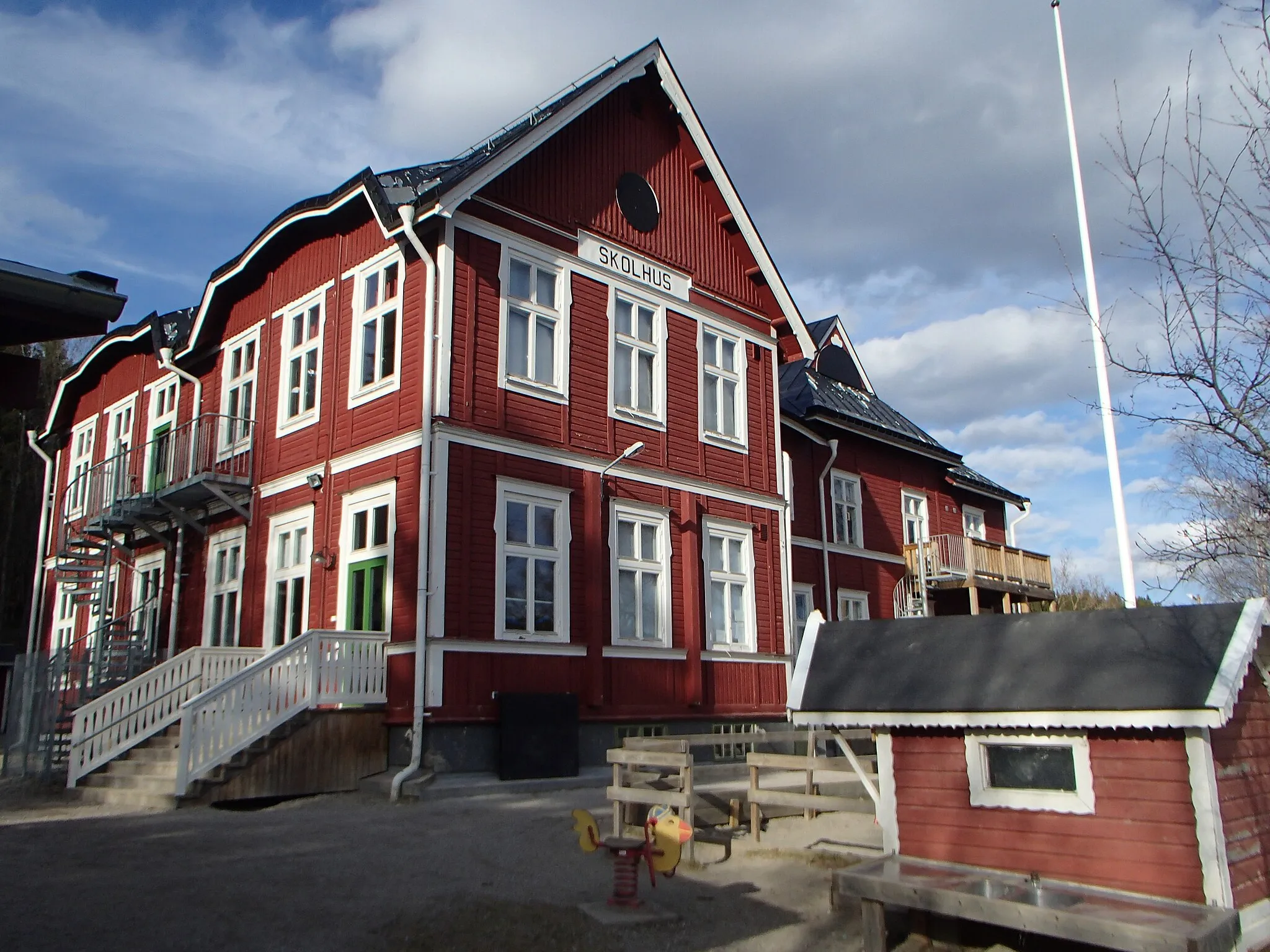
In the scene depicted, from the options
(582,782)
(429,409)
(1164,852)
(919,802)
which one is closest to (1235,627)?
(1164,852)

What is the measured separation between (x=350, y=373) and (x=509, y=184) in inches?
151

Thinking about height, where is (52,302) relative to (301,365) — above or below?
below

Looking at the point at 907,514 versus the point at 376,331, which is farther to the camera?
the point at 907,514

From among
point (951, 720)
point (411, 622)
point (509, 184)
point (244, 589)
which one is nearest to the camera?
point (951, 720)

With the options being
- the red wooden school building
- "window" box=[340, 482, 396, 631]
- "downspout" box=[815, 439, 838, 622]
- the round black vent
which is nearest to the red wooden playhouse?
the red wooden school building

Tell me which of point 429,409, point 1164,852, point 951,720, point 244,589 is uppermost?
point 429,409

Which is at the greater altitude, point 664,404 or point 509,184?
point 509,184

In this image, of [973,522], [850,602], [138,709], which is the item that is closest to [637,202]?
[850,602]

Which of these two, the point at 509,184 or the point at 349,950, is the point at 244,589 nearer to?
the point at 509,184

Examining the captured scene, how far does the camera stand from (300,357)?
18.8 metres

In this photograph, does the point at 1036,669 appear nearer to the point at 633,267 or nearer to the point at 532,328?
the point at 532,328

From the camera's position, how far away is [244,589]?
18.8 metres

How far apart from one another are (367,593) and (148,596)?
8975 mm

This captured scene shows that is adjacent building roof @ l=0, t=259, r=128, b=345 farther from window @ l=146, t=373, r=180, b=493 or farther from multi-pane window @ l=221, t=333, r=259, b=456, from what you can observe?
window @ l=146, t=373, r=180, b=493
